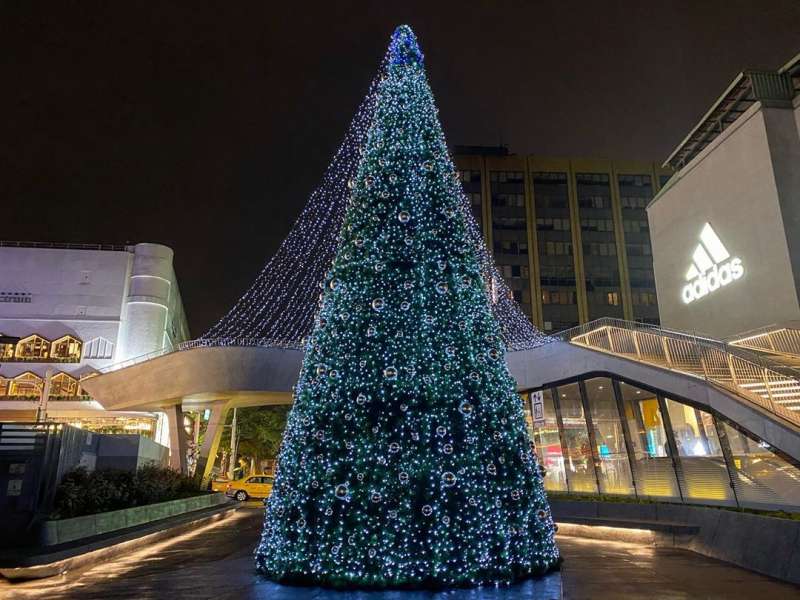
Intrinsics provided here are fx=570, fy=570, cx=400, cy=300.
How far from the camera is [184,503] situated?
62.5 feet

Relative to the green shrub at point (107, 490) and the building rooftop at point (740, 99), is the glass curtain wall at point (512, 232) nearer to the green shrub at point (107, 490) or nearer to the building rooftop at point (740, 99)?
the building rooftop at point (740, 99)

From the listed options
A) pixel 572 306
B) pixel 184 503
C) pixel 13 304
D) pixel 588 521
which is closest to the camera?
pixel 588 521

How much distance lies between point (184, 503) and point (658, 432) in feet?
49.1

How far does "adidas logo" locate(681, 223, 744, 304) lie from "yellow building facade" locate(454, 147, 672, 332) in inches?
1536

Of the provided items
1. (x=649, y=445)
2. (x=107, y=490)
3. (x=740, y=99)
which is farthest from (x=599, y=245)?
(x=107, y=490)

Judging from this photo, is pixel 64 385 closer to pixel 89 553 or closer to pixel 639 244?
pixel 89 553

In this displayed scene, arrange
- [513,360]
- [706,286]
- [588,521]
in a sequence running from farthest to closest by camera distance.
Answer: [706,286], [513,360], [588,521]

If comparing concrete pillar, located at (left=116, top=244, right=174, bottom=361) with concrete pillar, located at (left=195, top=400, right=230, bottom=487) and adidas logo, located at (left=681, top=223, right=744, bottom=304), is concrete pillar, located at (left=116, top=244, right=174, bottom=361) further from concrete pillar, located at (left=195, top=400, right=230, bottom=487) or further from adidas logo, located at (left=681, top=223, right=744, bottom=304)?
adidas logo, located at (left=681, top=223, right=744, bottom=304)

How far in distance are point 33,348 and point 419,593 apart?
42.1 m

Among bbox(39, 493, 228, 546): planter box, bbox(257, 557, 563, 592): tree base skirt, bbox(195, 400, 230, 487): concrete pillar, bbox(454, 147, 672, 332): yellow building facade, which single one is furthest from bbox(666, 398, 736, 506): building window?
bbox(454, 147, 672, 332): yellow building facade

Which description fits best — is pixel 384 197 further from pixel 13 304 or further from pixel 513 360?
pixel 13 304

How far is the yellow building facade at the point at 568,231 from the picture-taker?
6650cm

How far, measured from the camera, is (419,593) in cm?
670

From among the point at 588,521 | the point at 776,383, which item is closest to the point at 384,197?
the point at 776,383
